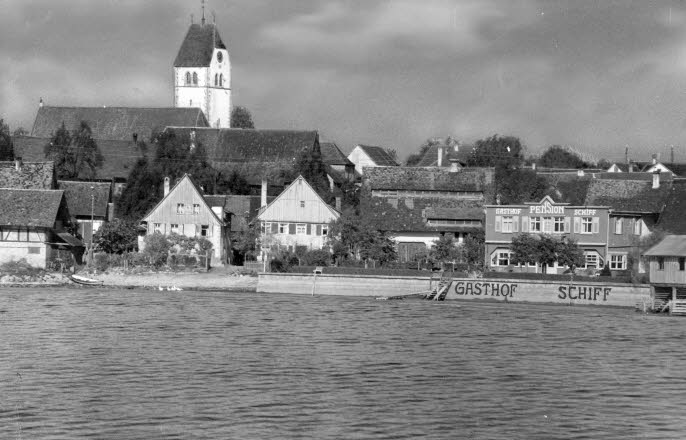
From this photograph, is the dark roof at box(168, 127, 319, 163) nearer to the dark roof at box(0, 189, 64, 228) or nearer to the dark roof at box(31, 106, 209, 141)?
the dark roof at box(31, 106, 209, 141)

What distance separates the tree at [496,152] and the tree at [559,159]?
788 inches

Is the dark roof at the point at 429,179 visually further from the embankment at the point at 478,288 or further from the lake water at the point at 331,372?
the lake water at the point at 331,372

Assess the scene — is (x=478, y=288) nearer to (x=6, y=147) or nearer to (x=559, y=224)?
(x=559, y=224)

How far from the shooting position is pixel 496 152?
154875 mm

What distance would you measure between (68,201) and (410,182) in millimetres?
27501

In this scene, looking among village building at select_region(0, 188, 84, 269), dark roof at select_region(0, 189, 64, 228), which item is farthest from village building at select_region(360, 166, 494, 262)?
dark roof at select_region(0, 189, 64, 228)

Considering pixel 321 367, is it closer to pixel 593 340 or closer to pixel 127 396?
pixel 127 396

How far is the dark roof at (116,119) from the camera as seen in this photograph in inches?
6304

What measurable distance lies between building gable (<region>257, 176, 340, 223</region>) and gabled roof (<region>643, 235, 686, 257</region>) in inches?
1155

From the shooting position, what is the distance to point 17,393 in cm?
3906

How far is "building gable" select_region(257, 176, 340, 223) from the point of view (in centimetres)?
10038

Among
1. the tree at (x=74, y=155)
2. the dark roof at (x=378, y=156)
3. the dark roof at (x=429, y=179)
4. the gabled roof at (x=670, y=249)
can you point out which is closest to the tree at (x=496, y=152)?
the dark roof at (x=378, y=156)

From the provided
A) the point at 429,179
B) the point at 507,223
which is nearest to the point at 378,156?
the point at 429,179

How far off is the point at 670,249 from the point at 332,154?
76536mm
